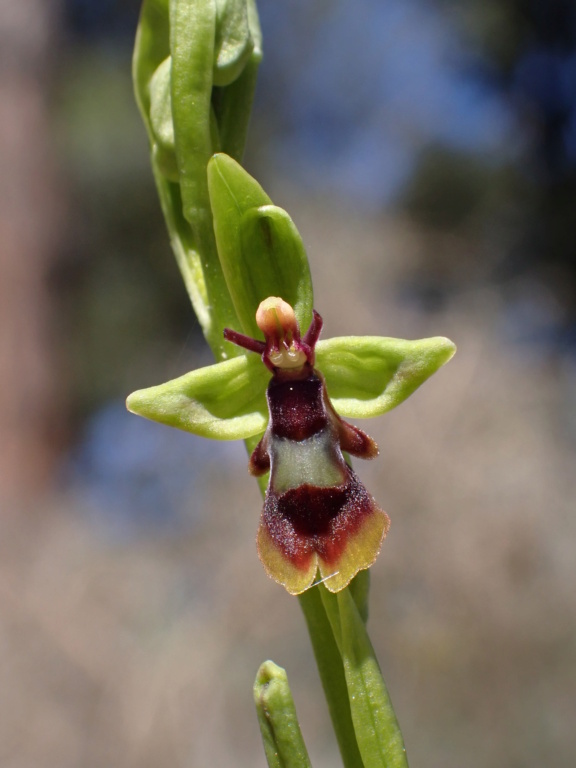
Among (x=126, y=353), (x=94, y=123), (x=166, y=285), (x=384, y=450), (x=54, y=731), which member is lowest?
(x=54, y=731)

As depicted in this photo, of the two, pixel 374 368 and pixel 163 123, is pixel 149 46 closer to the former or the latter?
pixel 163 123

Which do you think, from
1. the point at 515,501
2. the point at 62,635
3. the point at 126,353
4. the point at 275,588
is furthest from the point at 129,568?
the point at 126,353

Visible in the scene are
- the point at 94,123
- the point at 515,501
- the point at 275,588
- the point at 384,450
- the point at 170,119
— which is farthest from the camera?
the point at 94,123

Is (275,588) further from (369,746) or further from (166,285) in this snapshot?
(166,285)

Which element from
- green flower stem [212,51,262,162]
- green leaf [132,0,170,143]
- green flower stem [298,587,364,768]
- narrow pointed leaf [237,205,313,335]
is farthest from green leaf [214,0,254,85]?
green flower stem [298,587,364,768]

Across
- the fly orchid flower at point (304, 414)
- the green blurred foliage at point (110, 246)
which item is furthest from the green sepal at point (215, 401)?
the green blurred foliage at point (110, 246)

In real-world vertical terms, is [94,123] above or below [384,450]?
above

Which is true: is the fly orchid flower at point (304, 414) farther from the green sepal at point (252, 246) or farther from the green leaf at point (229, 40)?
the green leaf at point (229, 40)
